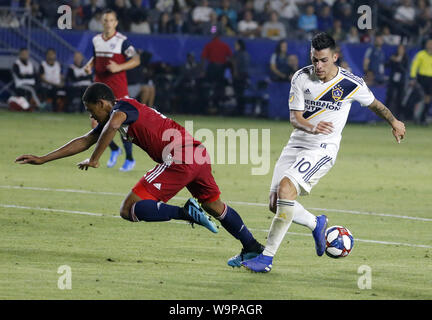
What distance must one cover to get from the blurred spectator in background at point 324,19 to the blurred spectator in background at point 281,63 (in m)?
2.69

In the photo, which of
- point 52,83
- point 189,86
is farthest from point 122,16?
point 52,83

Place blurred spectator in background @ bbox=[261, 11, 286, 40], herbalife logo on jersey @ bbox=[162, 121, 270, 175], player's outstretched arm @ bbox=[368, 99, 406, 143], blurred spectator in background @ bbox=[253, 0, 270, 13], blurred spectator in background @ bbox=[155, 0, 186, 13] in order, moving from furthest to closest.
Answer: blurred spectator in background @ bbox=[253, 0, 270, 13] < blurred spectator in background @ bbox=[155, 0, 186, 13] < blurred spectator in background @ bbox=[261, 11, 286, 40] < herbalife logo on jersey @ bbox=[162, 121, 270, 175] < player's outstretched arm @ bbox=[368, 99, 406, 143]

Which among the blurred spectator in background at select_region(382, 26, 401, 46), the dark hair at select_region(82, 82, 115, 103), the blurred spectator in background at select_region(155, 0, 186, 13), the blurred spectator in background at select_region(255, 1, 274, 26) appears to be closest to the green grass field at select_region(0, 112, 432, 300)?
the dark hair at select_region(82, 82, 115, 103)

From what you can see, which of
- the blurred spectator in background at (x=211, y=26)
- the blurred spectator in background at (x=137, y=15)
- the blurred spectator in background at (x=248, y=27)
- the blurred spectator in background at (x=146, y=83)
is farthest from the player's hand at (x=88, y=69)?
the blurred spectator in background at (x=248, y=27)

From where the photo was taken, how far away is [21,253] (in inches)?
349

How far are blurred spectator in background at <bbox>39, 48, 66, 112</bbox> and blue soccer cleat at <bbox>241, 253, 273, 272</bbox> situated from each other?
19018mm

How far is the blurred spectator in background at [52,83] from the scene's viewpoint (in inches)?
1040

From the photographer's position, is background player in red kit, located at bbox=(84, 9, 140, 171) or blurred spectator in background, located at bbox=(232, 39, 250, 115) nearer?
background player in red kit, located at bbox=(84, 9, 140, 171)

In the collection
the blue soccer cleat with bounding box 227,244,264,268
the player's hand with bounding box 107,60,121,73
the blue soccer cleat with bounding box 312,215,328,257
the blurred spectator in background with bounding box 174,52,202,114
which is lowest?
the blurred spectator in background with bounding box 174,52,202,114

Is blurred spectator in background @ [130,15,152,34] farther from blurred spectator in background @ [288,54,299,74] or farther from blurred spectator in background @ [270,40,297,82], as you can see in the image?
blurred spectator in background @ [288,54,299,74]

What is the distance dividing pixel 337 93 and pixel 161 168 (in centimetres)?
179

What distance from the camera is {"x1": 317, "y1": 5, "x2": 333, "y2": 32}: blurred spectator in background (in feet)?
95.5

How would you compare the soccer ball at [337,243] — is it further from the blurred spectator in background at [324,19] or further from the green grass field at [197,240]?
the blurred spectator in background at [324,19]

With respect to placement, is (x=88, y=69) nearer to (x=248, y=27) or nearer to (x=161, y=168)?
(x=161, y=168)
